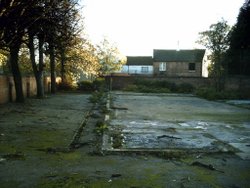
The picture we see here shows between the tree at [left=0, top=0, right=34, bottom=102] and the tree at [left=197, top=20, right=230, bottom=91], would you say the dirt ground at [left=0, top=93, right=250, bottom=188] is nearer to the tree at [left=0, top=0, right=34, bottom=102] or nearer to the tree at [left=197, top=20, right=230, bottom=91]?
the tree at [left=0, top=0, right=34, bottom=102]

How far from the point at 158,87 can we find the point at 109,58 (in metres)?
26.9

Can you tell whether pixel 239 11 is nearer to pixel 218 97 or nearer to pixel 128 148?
pixel 218 97

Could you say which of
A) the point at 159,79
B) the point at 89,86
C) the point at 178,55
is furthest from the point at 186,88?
the point at 178,55

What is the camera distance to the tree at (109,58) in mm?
68438

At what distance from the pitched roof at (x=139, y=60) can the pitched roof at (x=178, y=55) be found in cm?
1337

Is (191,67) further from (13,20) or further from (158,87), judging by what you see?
(13,20)

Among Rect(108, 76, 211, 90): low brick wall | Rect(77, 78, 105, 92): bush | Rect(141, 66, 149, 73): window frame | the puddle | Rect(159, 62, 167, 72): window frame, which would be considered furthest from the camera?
Rect(141, 66, 149, 73): window frame

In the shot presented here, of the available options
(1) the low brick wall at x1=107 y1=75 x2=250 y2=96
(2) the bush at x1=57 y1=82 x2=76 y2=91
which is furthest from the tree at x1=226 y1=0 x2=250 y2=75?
(2) the bush at x1=57 y1=82 x2=76 y2=91

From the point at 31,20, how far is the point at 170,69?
170ft

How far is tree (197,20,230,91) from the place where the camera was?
132 ft

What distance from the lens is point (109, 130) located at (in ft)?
39.6

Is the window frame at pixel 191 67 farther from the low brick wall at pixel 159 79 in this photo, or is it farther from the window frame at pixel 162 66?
the low brick wall at pixel 159 79

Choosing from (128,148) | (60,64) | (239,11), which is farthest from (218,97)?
(128,148)

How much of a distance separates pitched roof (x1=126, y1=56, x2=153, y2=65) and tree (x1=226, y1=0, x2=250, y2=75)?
136 ft
